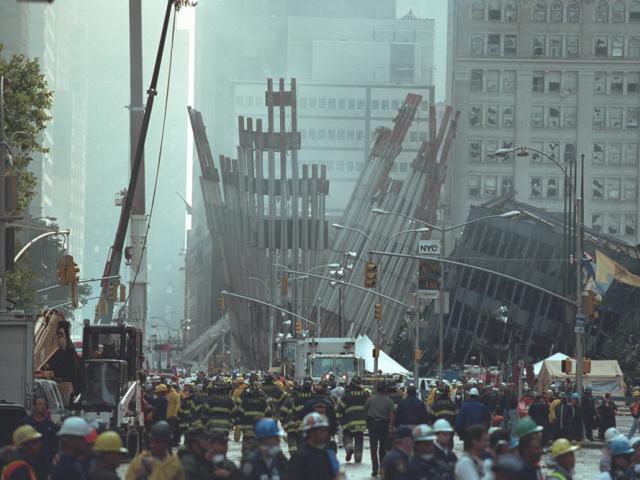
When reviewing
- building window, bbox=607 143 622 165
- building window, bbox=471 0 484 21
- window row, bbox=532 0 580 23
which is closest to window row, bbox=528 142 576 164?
building window, bbox=607 143 622 165

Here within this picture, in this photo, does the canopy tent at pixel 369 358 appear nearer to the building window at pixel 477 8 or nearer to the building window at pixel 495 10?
the building window at pixel 477 8

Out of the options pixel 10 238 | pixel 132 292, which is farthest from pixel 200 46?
pixel 10 238

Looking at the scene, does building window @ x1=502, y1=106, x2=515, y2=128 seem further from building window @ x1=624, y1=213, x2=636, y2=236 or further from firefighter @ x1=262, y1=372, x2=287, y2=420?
firefighter @ x1=262, y1=372, x2=287, y2=420

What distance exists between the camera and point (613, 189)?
457 ft

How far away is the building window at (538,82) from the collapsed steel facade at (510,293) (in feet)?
127

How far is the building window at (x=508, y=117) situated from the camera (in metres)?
139

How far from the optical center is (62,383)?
27.9 metres

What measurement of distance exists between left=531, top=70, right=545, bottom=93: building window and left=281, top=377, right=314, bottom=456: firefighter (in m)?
117

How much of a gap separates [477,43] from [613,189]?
Answer: 1882cm

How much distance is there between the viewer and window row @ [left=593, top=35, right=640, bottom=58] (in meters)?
138

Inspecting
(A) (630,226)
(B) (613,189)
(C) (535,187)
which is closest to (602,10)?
(B) (613,189)

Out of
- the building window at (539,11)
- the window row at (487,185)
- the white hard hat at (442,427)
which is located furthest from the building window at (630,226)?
the white hard hat at (442,427)

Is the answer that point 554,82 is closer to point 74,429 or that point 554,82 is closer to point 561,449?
point 561,449

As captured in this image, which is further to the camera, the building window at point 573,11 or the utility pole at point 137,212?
the building window at point 573,11
